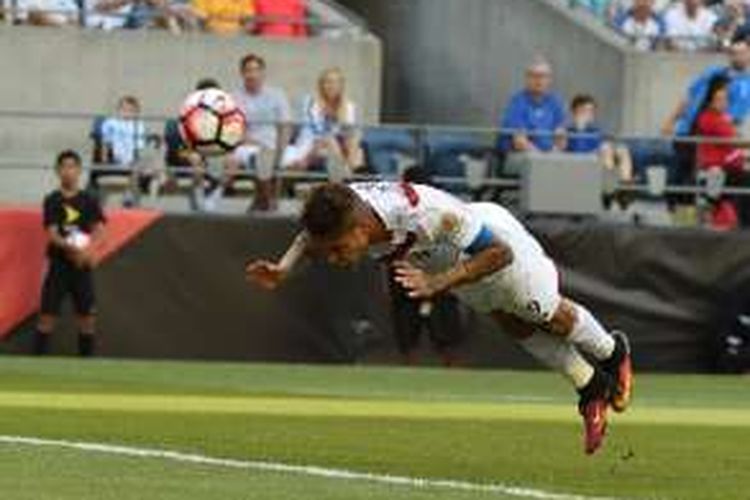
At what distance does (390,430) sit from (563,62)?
16273 millimetres

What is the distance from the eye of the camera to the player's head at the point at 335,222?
40.8ft

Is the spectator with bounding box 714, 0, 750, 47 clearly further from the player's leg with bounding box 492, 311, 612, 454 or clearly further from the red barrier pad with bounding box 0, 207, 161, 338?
the player's leg with bounding box 492, 311, 612, 454

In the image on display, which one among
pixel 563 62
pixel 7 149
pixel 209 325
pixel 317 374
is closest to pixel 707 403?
pixel 317 374

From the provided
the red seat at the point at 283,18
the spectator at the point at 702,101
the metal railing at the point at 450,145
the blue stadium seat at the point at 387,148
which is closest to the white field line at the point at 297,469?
the metal railing at the point at 450,145

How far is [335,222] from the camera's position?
12.4 m

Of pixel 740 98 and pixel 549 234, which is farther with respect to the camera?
→ pixel 740 98

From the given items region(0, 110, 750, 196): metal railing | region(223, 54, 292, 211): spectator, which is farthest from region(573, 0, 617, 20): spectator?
region(223, 54, 292, 211): spectator

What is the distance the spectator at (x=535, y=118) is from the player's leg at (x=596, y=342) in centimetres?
1197

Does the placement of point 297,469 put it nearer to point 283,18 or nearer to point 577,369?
point 577,369

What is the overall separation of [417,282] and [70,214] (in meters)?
11.9

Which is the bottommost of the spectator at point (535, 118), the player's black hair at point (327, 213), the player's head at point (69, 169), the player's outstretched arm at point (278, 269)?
the player's head at point (69, 169)

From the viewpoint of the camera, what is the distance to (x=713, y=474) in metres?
13.2

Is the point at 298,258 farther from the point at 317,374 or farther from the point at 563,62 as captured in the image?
the point at 563,62

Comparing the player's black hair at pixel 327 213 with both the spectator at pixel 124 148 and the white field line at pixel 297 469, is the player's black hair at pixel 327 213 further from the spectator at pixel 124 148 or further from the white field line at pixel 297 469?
the spectator at pixel 124 148
